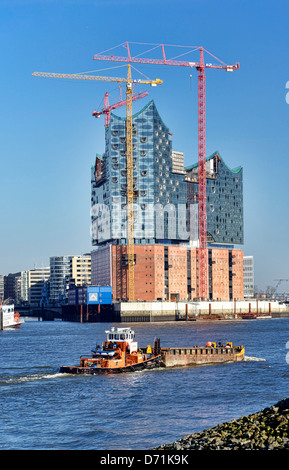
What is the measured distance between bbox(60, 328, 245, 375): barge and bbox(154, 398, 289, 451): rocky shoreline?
37167 millimetres

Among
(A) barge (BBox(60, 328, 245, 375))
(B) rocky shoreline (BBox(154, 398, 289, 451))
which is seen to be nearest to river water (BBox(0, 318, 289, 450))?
(A) barge (BBox(60, 328, 245, 375))

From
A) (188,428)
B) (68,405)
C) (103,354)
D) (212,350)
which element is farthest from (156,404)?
(212,350)

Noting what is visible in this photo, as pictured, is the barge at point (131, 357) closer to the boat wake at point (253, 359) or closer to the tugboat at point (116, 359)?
the tugboat at point (116, 359)

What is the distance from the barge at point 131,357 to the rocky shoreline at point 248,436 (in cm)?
3717

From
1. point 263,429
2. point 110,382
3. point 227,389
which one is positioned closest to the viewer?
point 263,429

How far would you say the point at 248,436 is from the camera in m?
34.5

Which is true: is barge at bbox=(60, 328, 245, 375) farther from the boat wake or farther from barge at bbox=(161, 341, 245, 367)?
the boat wake

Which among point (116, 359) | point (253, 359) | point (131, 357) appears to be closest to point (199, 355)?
point (253, 359)

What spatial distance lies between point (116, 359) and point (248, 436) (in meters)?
42.6

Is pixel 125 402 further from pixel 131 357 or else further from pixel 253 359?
pixel 253 359

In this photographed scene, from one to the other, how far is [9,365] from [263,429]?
58122mm

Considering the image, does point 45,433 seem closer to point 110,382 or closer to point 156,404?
point 156,404

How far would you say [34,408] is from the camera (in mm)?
55500

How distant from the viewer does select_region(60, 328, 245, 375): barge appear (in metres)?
75.2
